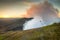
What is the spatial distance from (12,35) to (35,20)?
45 centimetres

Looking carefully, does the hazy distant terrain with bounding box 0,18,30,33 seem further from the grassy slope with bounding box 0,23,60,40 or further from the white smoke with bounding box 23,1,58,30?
the grassy slope with bounding box 0,23,60,40

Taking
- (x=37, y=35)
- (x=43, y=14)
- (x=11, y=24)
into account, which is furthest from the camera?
(x=43, y=14)

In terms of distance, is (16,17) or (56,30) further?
(16,17)

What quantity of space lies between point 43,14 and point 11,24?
0.46 meters

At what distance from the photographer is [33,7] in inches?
74.6

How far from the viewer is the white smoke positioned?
1854mm

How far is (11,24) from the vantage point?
180 centimetres

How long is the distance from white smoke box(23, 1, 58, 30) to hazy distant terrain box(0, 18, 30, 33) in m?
0.11

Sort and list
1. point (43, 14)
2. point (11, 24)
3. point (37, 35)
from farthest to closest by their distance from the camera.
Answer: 1. point (43, 14)
2. point (11, 24)
3. point (37, 35)

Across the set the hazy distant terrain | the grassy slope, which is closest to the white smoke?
the hazy distant terrain

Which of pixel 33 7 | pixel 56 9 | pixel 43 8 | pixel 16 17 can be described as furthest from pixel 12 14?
pixel 56 9

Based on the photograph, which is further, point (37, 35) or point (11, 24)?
point (11, 24)

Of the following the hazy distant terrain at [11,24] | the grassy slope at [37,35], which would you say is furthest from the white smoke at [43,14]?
the grassy slope at [37,35]

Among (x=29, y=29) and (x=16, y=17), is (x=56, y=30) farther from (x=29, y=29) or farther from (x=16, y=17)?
(x=16, y=17)
